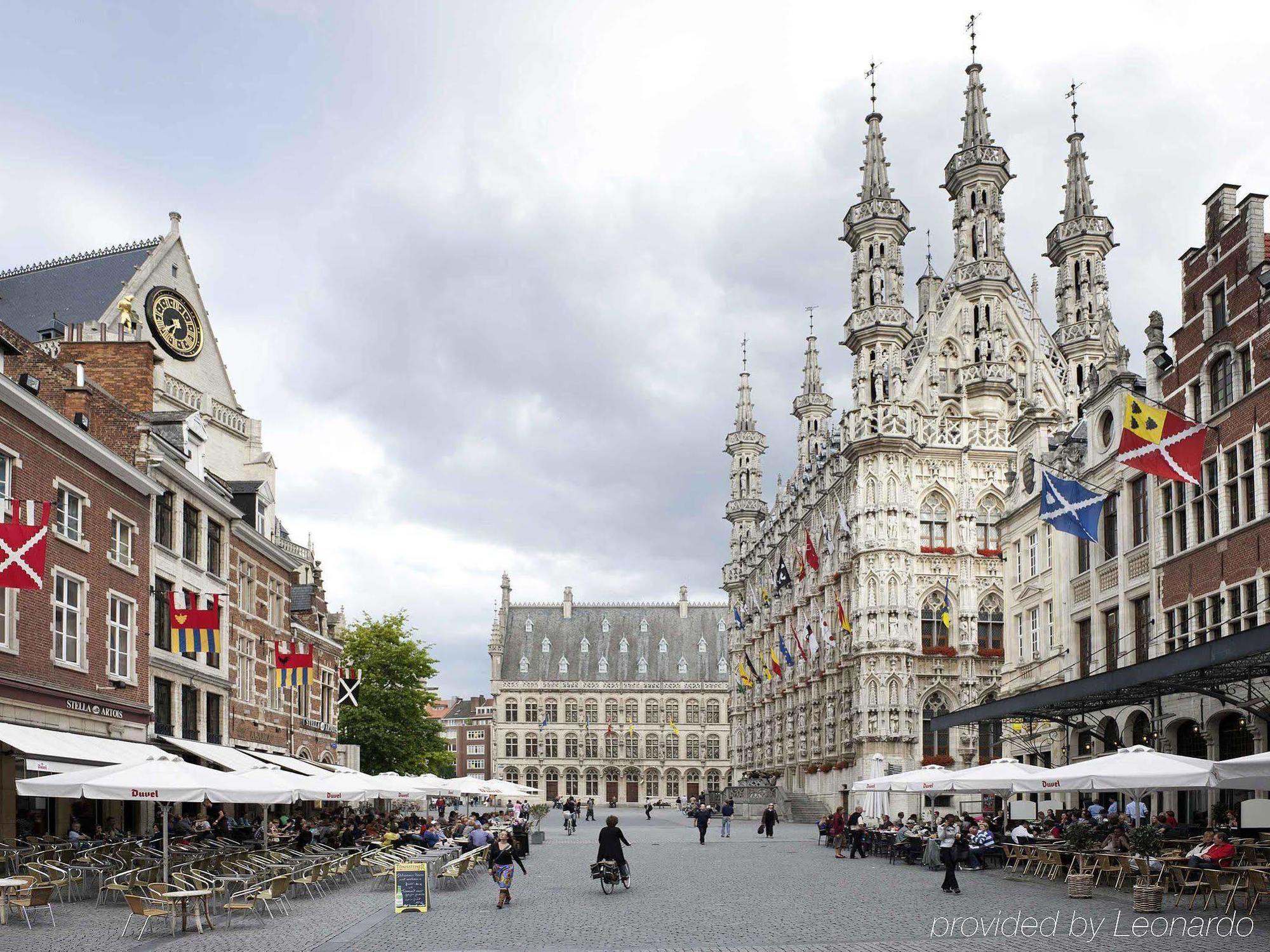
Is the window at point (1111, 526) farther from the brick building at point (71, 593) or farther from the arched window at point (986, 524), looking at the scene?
the arched window at point (986, 524)

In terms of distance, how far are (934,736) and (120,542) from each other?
137ft

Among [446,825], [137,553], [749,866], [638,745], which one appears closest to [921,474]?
[446,825]

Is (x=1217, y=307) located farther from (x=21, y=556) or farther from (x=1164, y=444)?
(x=21, y=556)

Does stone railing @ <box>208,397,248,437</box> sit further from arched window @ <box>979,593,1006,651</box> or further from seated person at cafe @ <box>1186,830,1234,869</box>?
seated person at cafe @ <box>1186,830,1234,869</box>

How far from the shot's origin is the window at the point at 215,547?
4366 cm

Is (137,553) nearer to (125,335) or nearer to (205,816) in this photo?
(205,816)

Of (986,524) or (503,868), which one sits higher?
(986,524)

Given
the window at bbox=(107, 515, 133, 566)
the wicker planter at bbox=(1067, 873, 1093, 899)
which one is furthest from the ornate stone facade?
the wicker planter at bbox=(1067, 873, 1093, 899)

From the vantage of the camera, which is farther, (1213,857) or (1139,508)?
(1139,508)

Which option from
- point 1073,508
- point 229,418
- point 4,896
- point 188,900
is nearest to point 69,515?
point 4,896

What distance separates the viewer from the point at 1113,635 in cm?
3753

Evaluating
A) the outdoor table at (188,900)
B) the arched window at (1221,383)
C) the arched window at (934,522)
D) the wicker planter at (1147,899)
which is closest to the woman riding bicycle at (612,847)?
the outdoor table at (188,900)

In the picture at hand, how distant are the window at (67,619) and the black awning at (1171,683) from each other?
72.9ft

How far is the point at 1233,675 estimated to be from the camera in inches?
1033
